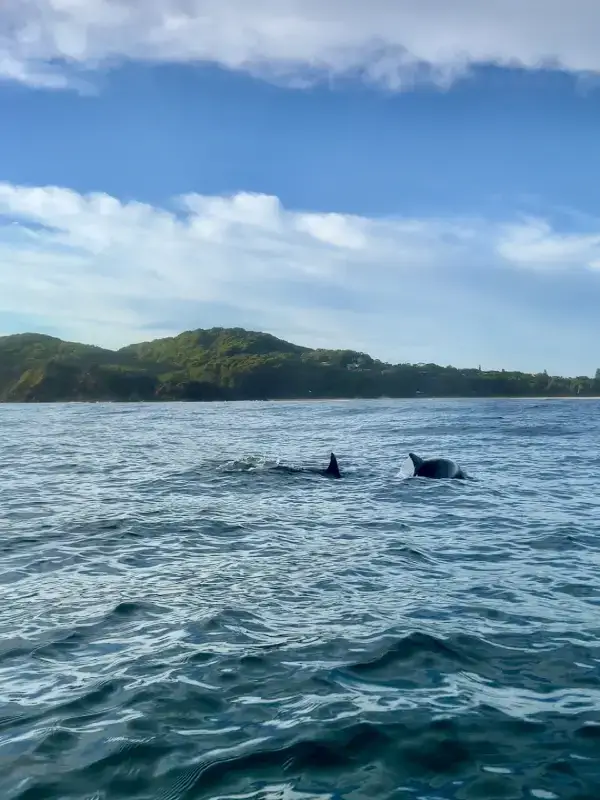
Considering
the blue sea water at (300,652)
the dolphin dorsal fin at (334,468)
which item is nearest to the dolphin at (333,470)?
the dolphin dorsal fin at (334,468)

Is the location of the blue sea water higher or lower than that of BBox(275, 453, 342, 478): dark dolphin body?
lower

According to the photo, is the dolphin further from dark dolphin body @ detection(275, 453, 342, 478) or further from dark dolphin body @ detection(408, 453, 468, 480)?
dark dolphin body @ detection(408, 453, 468, 480)

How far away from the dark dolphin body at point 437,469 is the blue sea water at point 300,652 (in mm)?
6593

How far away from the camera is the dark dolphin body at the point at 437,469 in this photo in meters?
28.8

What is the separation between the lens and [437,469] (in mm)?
29188

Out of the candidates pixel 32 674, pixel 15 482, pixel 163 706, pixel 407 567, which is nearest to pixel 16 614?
pixel 32 674

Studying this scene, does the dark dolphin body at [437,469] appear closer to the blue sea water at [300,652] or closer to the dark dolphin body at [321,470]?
the dark dolphin body at [321,470]

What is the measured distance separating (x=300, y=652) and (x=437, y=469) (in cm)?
2004

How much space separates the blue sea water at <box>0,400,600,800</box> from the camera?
7062 millimetres

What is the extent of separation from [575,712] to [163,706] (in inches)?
176

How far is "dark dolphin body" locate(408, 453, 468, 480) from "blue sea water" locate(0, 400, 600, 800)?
6593mm

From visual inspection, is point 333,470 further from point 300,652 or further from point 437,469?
point 300,652

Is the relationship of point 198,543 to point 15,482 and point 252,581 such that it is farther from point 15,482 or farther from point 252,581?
point 15,482

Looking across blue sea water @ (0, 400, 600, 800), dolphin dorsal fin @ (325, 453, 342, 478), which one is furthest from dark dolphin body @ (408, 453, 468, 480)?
blue sea water @ (0, 400, 600, 800)
